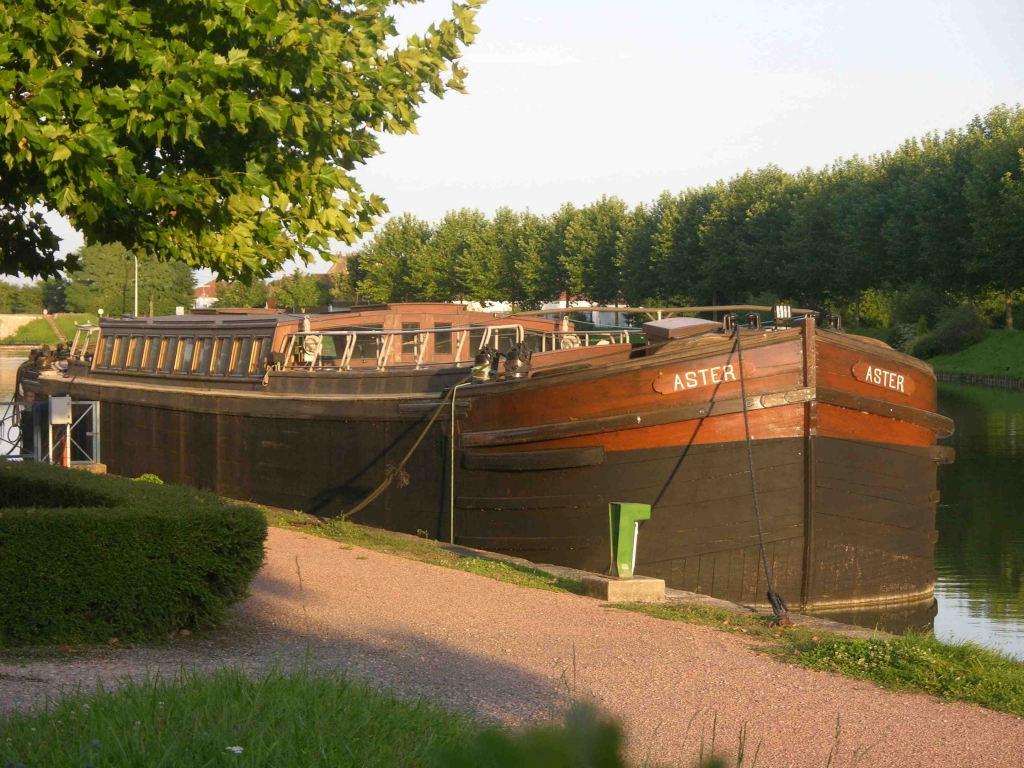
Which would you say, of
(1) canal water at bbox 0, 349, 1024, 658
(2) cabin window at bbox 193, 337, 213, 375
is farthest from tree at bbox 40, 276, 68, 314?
(2) cabin window at bbox 193, 337, 213, 375

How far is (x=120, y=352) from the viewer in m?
22.6

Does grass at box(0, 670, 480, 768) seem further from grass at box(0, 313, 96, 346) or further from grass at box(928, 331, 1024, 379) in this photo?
→ grass at box(0, 313, 96, 346)

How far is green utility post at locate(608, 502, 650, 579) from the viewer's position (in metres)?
10.2

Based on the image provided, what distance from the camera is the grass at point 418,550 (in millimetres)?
11148

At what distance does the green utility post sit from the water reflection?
4.61m

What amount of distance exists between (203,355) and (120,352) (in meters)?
4.04

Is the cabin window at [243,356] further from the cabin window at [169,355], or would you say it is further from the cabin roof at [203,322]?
the cabin window at [169,355]

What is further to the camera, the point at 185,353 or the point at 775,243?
the point at 775,243

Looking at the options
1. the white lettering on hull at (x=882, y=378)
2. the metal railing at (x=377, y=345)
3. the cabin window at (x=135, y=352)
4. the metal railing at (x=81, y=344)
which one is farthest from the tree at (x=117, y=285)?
the white lettering on hull at (x=882, y=378)

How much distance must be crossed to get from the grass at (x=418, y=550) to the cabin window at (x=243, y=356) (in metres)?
2.70

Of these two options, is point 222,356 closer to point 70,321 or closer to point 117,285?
point 70,321

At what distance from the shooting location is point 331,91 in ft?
30.9

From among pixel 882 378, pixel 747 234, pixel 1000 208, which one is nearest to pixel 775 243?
pixel 747 234

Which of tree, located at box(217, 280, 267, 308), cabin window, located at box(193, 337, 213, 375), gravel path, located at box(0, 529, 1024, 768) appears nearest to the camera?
gravel path, located at box(0, 529, 1024, 768)
